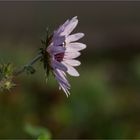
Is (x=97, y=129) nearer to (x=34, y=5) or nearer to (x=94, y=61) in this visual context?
(x=94, y=61)

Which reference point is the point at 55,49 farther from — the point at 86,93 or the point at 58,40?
the point at 86,93

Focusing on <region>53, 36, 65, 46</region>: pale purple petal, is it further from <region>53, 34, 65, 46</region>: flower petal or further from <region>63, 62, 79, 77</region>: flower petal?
<region>63, 62, 79, 77</region>: flower petal

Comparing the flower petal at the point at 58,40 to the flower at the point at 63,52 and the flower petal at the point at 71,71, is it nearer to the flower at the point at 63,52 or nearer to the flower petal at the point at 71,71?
the flower at the point at 63,52

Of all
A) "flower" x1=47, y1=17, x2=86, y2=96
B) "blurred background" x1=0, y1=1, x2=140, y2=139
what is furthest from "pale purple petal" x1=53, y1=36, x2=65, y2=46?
"blurred background" x1=0, y1=1, x2=140, y2=139

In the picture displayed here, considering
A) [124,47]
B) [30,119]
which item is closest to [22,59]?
[30,119]

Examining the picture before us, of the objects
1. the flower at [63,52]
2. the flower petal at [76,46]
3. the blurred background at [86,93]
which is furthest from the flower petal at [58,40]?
the blurred background at [86,93]

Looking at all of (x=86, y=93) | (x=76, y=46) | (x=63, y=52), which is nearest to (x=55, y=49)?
(x=63, y=52)
